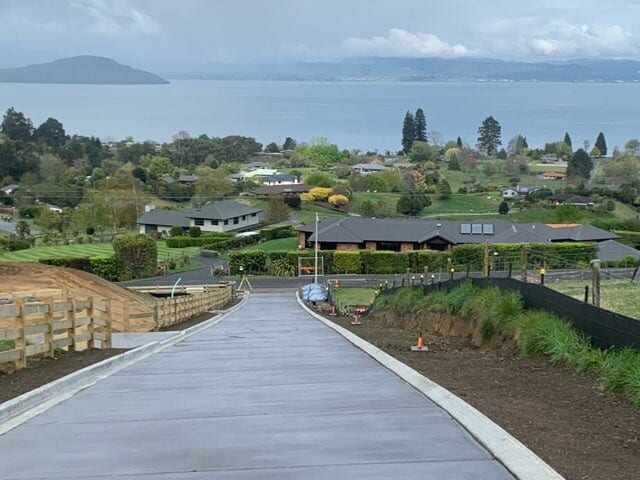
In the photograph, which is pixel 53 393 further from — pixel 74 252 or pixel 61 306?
pixel 74 252

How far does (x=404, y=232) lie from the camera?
219 feet

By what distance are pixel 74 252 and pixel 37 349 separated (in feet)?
185

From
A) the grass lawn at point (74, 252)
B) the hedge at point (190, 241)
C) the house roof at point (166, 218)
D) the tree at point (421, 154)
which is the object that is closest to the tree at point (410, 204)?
the house roof at point (166, 218)

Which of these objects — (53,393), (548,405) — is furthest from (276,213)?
(548,405)

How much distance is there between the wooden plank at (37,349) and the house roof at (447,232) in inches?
2093

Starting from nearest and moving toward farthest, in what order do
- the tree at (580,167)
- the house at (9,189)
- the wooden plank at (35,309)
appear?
the wooden plank at (35,309), the house at (9,189), the tree at (580,167)

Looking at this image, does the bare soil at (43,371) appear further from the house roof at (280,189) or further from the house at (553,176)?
the house at (553,176)

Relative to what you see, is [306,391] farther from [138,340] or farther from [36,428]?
[138,340]

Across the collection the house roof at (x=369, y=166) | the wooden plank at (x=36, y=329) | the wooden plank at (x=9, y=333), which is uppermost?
the house roof at (x=369, y=166)

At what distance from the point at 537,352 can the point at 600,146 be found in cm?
19391

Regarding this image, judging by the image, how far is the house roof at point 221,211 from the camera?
85062 millimetres

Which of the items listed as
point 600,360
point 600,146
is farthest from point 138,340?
point 600,146

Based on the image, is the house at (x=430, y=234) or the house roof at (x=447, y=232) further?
the house at (x=430, y=234)

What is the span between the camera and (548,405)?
7684 millimetres
